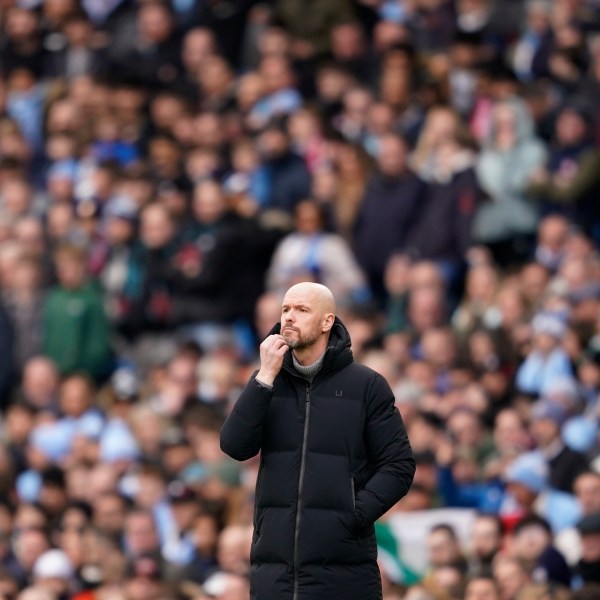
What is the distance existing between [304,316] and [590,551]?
13.9ft

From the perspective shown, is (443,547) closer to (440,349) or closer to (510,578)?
(510,578)

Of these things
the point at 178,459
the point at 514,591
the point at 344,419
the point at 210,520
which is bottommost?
→ the point at 344,419

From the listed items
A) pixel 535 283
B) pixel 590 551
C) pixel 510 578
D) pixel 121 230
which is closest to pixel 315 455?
pixel 510 578

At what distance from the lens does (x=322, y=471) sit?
30.2 feet

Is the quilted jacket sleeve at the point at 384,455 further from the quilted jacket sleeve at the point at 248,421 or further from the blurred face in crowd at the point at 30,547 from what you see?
the blurred face in crowd at the point at 30,547

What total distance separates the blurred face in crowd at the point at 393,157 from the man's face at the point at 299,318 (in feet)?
28.1

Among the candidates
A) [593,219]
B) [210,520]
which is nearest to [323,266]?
[593,219]

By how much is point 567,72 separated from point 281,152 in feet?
8.13

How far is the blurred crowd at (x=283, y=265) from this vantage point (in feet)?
47.8

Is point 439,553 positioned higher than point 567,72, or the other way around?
point 567,72

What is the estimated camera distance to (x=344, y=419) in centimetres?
926

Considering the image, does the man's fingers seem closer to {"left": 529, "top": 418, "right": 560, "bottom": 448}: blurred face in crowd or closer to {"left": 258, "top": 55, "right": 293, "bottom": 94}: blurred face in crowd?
{"left": 529, "top": 418, "right": 560, "bottom": 448}: blurred face in crowd

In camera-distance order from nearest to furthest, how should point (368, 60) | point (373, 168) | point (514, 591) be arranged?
point (514, 591) < point (373, 168) < point (368, 60)

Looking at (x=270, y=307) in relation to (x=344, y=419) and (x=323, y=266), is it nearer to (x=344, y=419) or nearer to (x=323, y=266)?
(x=323, y=266)
